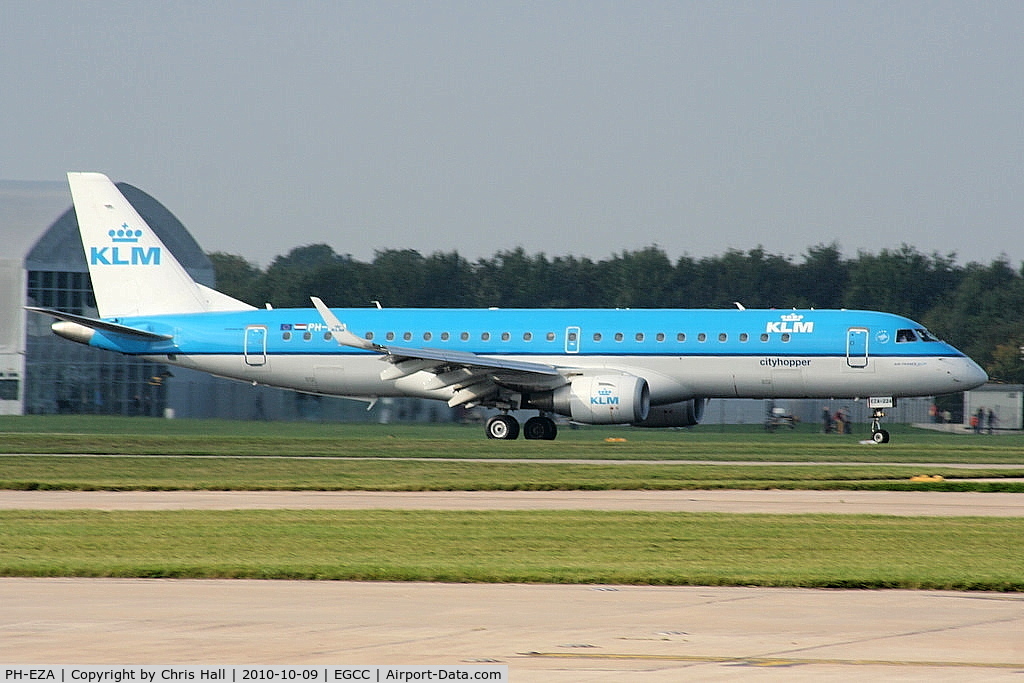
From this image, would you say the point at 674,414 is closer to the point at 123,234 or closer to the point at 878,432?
the point at 878,432

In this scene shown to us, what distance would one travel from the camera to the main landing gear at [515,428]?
39.6 m

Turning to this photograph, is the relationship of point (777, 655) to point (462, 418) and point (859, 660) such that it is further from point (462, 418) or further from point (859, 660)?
point (462, 418)

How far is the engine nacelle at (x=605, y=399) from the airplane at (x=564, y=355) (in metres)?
0.04

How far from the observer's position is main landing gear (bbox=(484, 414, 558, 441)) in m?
39.6

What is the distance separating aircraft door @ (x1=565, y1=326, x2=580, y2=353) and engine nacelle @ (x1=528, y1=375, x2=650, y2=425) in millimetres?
1236

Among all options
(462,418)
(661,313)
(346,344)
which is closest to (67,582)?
(346,344)

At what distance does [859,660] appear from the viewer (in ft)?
30.3

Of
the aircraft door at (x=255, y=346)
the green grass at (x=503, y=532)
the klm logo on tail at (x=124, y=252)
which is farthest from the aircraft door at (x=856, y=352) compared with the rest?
the klm logo on tail at (x=124, y=252)

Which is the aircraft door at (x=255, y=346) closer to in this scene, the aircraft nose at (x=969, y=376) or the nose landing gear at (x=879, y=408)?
the nose landing gear at (x=879, y=408)

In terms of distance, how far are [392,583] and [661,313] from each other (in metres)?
27.7

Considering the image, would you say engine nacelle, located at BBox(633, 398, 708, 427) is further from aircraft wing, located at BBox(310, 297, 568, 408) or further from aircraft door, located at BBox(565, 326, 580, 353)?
aircraft wing, located at BBox(310, 297, 568, 408)

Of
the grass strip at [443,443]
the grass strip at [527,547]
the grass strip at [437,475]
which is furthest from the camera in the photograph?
the grass strip at [443,443]

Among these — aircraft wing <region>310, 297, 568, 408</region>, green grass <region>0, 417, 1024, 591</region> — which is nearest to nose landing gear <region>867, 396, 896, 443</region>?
green grass <region>0, 417, 1024, 591</region>

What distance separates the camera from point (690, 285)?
88188 millimetres
